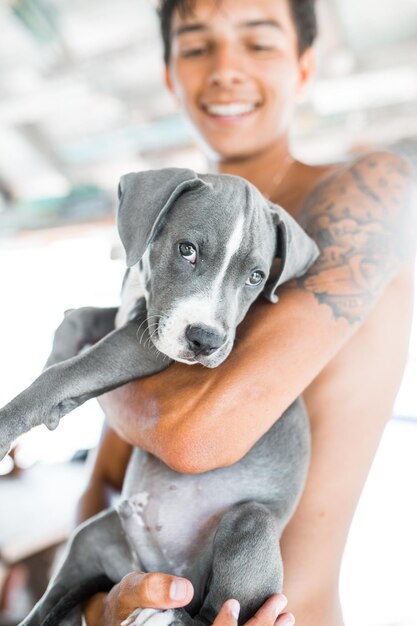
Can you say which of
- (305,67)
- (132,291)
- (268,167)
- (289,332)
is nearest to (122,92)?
(305,67)

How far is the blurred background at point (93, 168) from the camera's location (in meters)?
5.50

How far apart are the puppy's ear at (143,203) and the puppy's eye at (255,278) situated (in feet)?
0.91

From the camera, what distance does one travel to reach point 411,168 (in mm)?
1762

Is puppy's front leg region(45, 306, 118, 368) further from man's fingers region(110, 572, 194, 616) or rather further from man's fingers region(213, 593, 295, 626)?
man's fingers region(213, 593, 295, 626)

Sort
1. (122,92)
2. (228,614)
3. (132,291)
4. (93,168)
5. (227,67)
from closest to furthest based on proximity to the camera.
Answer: (228,614), (132,291), (227,67), (122,92), (93,168)

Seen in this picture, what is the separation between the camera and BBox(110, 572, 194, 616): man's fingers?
1.37 meters

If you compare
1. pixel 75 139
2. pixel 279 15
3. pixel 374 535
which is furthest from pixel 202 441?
pixel 75 139

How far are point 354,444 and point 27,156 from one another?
7.62m

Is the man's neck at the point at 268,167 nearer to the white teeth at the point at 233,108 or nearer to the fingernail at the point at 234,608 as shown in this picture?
the white teeth at the point at 233,108

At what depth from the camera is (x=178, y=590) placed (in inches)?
54.1

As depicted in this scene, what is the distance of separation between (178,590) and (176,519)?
0.26m

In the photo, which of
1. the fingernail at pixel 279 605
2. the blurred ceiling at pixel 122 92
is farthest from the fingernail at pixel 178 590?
the blurred ceiling at pixel 122 92

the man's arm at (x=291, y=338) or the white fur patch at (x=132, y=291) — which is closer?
the man's arm at (x=291, y=338)

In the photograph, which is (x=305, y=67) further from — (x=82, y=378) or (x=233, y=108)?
(x=82, y=378)
